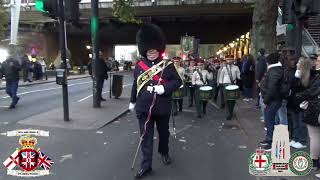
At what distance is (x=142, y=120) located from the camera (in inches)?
274

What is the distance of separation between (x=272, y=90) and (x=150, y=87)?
Result: 2.50m

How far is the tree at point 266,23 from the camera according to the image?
1747 cm

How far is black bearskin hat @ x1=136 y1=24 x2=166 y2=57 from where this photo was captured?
7051 mm

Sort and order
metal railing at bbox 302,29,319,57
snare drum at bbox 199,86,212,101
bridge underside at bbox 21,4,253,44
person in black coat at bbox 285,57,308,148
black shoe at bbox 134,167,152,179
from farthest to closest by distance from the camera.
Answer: bridge underside at bbox 21,4,253,44, metal railing at bbox 302,29,319,57, snare drum at bbox 199,86,212,101, person in black coat at bbox 285,57,308,148, black shoe at bbox 134,167,152,179

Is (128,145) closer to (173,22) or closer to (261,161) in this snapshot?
(261,161)

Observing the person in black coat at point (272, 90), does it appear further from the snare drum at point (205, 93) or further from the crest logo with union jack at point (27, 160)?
the snare drum at point (205, 93)

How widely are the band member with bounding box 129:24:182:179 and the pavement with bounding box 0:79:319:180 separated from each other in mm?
533

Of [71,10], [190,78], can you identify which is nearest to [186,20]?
[190,78]

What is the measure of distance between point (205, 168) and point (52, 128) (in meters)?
4.70

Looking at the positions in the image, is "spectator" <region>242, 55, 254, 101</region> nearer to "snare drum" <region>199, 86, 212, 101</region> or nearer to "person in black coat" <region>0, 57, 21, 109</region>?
"snare drum" <region>199, 86, 212, 101</region>

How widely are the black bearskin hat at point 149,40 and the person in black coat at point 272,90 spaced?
2.23m

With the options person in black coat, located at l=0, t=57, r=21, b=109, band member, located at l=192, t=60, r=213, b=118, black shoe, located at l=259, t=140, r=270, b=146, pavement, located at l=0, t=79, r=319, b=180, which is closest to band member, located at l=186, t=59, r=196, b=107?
band member, located at l=192, t=60, r=213, b=118

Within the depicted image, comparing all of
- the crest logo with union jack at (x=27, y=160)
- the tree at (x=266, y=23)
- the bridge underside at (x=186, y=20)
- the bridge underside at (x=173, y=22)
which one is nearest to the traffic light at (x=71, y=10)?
the crest logo with union jack at (x=27, y=160)

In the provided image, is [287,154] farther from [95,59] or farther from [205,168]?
[95,59]
